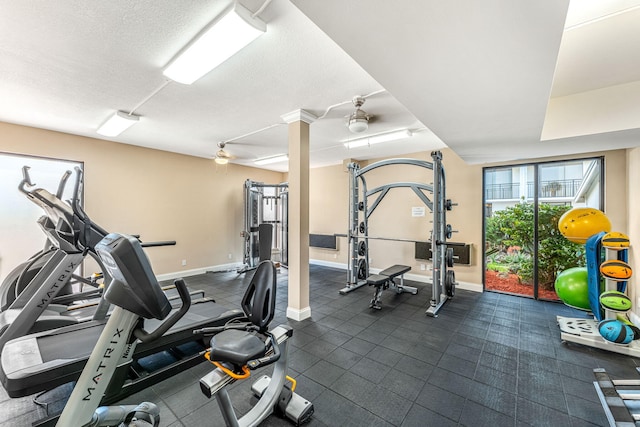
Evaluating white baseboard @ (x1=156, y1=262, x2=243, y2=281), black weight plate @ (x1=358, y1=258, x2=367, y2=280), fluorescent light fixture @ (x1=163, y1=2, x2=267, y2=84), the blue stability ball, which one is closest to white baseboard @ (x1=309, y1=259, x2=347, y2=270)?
black weight plate @ (x1=358, y1=258, x2=367, y2=280)

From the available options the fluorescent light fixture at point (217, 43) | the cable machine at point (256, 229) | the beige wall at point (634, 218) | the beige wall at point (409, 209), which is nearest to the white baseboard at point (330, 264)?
the beige wall at point (409, 209)

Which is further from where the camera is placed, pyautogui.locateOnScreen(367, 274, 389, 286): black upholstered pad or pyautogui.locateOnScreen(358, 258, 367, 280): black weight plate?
pyautogui.locateOnScreen(358, 258, 367, 280): black weight plate

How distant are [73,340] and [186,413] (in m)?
1.14

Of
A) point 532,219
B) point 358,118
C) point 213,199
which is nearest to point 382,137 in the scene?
point 358,118

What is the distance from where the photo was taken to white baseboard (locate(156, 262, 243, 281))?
5.14 metres

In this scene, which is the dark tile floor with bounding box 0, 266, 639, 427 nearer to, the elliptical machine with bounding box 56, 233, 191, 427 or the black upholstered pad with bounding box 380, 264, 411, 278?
the black upholstered pad with bounding box 380, 264, 411, 278

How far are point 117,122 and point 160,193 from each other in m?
2.06

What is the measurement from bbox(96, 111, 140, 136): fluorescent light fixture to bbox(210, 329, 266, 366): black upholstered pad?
313 cm

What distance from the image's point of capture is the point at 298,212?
317 cm

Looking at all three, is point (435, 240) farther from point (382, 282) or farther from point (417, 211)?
point (417, 211)

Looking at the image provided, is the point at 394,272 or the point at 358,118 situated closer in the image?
the point at 358,118

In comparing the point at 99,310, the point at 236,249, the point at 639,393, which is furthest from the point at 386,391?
the point at 236,249

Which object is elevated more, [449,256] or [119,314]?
[119,314]

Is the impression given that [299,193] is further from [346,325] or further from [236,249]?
[236,249]
